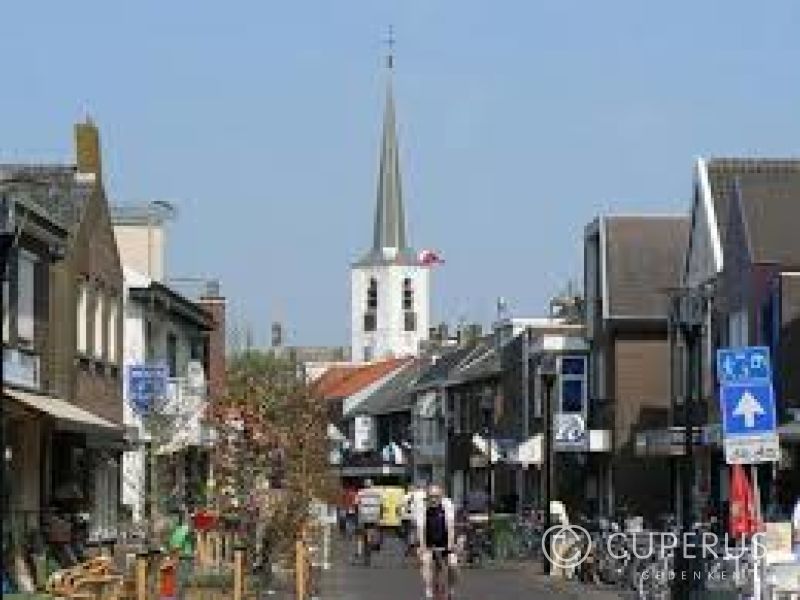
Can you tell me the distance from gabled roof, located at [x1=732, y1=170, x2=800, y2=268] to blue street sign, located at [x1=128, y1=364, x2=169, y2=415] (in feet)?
52.7

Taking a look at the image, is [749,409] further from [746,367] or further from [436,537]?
[436,537]

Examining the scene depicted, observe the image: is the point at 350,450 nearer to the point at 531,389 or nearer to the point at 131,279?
the point at 531,389

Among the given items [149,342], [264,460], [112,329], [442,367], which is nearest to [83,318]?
[112,329]

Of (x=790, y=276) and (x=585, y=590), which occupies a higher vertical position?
(x=790, y=276)

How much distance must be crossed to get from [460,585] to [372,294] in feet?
452

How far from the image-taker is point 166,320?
53906 millimetres

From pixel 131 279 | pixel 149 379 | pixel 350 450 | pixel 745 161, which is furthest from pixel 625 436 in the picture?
pixel 350 450

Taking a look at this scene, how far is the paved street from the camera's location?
37281 mm

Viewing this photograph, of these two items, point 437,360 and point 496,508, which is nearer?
point 496,508

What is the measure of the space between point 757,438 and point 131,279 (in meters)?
27.5

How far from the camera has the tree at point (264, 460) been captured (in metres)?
32.1

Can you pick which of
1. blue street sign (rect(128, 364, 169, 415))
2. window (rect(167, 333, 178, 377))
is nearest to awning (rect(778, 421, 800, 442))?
blue street sign (rect(128, 364, 169, 415))

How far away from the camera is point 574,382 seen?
2835 inches

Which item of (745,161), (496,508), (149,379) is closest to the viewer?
(149,379)
